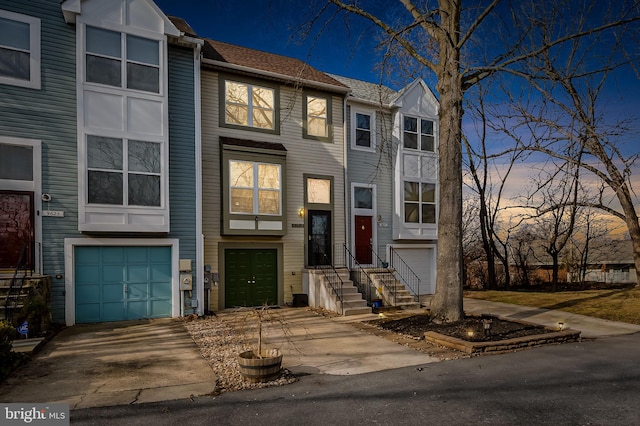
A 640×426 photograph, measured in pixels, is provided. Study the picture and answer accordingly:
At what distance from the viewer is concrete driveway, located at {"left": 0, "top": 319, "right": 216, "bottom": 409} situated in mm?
5473

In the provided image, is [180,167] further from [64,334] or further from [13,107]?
[64,334]

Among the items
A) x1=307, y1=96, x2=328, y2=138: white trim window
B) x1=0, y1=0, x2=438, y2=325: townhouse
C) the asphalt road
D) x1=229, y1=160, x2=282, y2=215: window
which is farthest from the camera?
x1=307, y1=96, x2=328, y2=138: white trim window

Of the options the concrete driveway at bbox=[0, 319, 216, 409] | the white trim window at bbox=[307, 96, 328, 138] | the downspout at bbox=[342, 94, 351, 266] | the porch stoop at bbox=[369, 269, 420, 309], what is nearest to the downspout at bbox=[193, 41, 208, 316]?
the concrete driveway at bbox=[0, 319, 216, 409]

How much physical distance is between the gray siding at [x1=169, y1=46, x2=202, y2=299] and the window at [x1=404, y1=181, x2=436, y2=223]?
8.79 m

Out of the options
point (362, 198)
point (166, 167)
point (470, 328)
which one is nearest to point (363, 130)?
point (362, 198)

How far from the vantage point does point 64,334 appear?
9.45m

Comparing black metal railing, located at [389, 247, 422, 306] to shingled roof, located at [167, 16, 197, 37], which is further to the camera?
black metal railing, located at [389, 247, 422, 306]

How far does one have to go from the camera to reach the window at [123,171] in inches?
423

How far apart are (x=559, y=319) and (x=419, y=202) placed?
23.5 ft

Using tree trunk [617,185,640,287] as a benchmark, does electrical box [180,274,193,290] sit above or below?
below

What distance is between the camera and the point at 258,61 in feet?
48.6

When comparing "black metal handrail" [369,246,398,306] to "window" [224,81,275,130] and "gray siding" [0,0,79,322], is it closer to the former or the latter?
"window" [224,81,275,130]

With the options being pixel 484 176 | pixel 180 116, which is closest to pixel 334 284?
pixel 180 116

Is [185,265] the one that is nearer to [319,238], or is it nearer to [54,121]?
[319,238]
